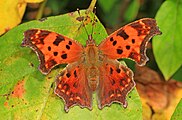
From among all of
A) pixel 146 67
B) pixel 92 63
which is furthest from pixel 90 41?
pixel 146 67

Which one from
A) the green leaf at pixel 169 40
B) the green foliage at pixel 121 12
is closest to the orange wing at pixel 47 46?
the green leaf at pixel 169 40

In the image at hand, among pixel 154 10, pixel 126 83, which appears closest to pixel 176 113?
pixel 126 83

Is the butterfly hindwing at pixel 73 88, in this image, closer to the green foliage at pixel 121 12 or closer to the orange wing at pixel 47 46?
the orange wing at pixel 47 46

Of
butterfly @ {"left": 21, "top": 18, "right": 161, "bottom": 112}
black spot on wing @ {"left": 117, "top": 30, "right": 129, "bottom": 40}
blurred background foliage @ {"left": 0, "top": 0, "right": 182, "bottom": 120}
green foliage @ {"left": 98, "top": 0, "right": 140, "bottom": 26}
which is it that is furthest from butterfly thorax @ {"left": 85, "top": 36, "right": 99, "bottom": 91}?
green foliage @ {"left": 98, "top": 0, "right": 140, "bottom": 26}

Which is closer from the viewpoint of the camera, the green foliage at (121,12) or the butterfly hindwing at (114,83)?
the butterfly hindwing at (114,83)

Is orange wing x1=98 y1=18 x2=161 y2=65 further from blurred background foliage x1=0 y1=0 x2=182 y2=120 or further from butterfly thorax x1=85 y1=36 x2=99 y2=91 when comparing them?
blurred background foliage x1=0 y1=0 x2=182 y2=120

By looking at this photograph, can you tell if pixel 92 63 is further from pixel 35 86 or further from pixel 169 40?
pixel 169 40
